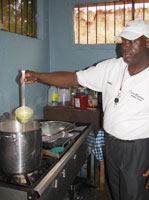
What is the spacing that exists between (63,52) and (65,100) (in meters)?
0.62

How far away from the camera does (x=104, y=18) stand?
2.50 metres

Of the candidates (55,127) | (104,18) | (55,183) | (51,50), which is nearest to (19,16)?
(51,50)

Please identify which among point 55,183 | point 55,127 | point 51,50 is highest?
point 51,50

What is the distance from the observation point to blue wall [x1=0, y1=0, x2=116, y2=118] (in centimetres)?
196

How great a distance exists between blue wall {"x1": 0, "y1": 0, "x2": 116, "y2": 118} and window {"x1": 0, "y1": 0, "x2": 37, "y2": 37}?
122mm

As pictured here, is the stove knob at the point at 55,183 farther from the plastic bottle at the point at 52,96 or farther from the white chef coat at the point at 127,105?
the plastic bottle at the point at 52,96

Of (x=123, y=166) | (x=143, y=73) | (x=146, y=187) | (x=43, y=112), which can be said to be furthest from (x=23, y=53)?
(x=146, y=187)

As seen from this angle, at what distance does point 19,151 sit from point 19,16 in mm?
1578

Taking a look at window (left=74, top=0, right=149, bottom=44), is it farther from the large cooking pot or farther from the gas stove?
the large cooking pot

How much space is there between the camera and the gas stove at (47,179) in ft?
2.98

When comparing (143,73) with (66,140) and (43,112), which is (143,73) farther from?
(43,112)

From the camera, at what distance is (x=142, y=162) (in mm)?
1330

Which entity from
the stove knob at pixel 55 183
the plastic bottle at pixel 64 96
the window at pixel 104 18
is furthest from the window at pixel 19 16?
the stove knob at pixel 55 183

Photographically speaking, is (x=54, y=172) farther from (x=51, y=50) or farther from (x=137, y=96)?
(x=51, y=50)
